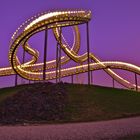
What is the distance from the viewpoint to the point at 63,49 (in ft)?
197

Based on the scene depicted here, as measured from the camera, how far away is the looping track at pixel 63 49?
4741cm

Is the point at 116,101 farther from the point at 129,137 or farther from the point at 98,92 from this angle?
the point at 129,137

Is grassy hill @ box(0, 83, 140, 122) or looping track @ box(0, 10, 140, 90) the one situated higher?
looping track @ box(0, 10, 140, 90)

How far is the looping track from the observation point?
156 ft

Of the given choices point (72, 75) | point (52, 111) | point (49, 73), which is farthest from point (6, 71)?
point (52, 111)

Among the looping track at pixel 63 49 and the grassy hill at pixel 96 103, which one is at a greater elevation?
the looping track at pixel 63 49

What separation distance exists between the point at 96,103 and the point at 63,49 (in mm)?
30434

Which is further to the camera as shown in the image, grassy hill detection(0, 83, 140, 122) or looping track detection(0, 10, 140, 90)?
looping track detection(0, 10, 140, 90)

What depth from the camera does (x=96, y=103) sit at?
30.7m

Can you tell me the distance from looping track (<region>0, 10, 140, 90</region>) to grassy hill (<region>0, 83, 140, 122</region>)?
13.3m

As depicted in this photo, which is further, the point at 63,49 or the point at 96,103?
the point at 63,49

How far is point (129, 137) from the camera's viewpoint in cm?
1386

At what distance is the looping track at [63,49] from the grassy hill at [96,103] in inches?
525

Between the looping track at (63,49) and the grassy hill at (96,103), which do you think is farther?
the looping track at (63,49)
